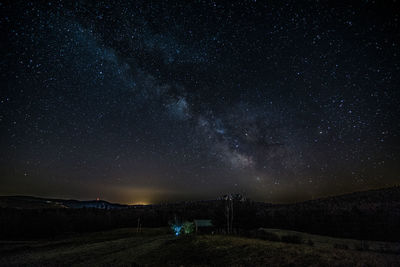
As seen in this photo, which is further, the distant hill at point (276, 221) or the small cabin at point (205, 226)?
the small cabin at point (205, 226)

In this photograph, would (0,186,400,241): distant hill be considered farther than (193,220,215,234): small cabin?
No

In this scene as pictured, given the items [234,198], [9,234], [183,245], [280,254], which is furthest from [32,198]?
[280,254]

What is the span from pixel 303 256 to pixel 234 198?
34.7 meters

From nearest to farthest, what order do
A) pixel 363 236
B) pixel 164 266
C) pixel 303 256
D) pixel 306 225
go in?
pixel 303 256 → pixel 164 266 → pixel 363 236 → pixel 306 225

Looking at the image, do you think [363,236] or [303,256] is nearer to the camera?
[303,256]

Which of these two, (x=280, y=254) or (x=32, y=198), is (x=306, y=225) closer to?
(x=280, y=254)

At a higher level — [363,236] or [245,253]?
[245,253]

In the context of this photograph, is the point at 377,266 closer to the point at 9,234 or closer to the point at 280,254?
the point at 280,254

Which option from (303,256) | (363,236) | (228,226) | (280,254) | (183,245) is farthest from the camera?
(363,236)

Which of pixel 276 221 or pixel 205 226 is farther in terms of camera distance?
pixel 276 221

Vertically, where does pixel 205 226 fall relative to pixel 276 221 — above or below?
above

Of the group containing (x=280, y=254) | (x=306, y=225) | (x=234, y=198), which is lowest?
(x=306, y=225)

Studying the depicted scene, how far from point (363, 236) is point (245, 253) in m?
46.6

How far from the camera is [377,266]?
1259cm
